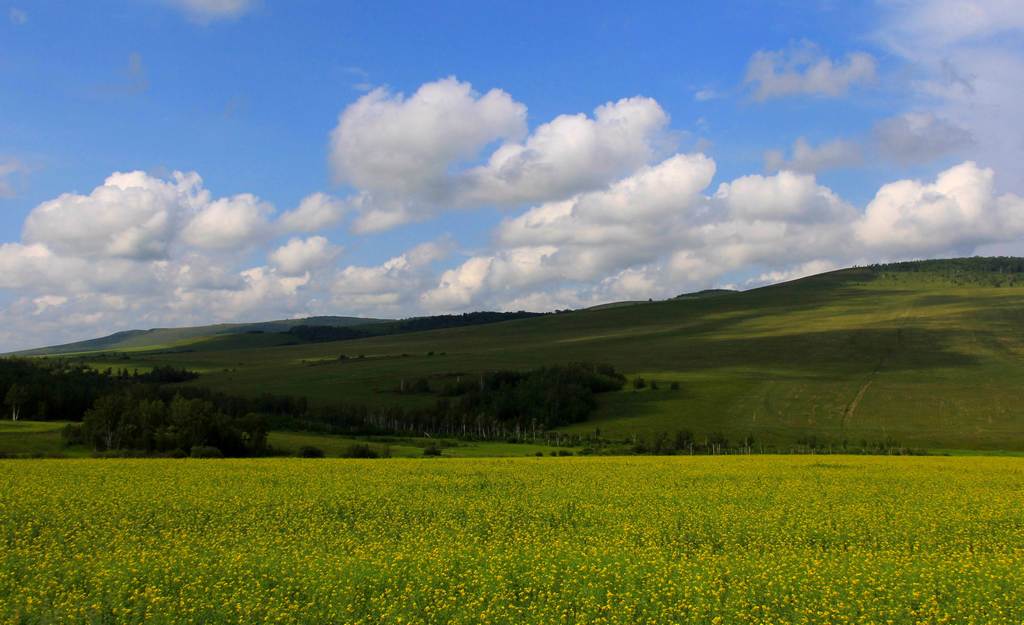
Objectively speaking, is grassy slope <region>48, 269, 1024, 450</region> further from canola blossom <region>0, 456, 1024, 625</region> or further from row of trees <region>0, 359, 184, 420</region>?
canola blossom <region>0, 456, 1024, 625</region>

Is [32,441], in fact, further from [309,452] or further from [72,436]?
[309,452]

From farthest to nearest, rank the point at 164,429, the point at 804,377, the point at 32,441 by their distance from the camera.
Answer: the point at 804,377
the point at 164,429
the point at 32,441

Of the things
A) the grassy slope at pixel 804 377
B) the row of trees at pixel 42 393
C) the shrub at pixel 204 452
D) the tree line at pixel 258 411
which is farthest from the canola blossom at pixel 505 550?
the row of trees at pixel 42 393

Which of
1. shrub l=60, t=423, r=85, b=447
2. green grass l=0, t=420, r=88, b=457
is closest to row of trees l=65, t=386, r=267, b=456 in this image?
shrub l=60, t=423, r=85, b=447

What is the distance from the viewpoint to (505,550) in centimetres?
2116

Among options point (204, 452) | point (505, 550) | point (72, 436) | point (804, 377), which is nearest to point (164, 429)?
point (204, 452)

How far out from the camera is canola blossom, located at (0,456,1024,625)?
52.4 feet

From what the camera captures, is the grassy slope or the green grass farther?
the grassy slope

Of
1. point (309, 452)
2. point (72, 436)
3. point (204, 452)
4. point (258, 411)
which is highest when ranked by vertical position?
point (72, 436)

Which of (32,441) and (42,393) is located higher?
(42,393)

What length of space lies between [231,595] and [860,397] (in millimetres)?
115293

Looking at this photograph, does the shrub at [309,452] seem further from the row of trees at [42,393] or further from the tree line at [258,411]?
the row of trees at [42,393]

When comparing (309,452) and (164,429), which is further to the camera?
(309,452)

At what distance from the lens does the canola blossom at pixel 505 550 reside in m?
A: 16.0
